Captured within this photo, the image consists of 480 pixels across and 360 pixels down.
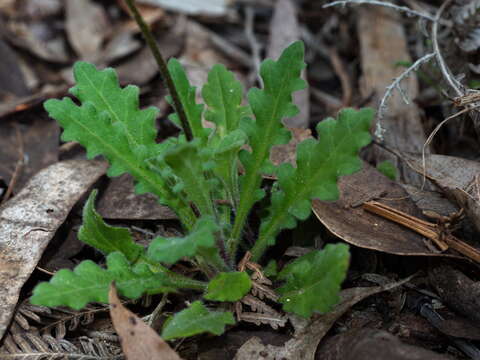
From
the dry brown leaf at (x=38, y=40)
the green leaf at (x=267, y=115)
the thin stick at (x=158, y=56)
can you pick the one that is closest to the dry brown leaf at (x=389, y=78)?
the green leaf at (x=267, y=115)

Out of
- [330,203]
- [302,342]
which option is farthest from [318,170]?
[302,342]

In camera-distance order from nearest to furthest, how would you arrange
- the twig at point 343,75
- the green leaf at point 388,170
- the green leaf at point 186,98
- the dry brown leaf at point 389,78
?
the green leaf at point 186,98 < the green leaf at point 388,170 < the dry brown leaf at point 389,78 < the twig at point 343,75

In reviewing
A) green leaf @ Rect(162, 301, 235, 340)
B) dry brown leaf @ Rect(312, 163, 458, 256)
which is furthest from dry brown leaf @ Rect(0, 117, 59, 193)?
dry brown leaf @ Rect(312, 163, 458, 256)

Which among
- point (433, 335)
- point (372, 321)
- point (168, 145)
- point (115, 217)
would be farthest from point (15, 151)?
point (433, 335)

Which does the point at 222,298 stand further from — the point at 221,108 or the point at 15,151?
the point at 15,151

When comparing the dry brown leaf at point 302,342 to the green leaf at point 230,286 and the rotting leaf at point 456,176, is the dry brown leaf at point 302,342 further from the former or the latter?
the rotting leaf at point 456,176

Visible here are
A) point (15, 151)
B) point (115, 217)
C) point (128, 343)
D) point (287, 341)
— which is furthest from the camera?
point (15, 151)

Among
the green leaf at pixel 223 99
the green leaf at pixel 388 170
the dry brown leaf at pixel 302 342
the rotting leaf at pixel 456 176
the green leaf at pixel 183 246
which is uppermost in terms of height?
the green leaf at pixel 223 99

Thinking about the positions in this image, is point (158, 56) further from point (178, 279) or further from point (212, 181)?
point (178, 279)
